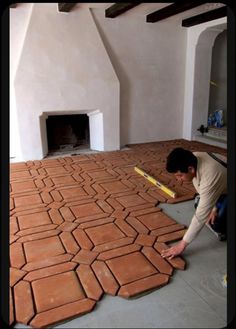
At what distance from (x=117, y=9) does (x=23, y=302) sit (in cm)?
386

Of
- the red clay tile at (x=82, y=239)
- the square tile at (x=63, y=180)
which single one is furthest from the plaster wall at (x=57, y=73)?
the red clay tile at (x=82, y=239)

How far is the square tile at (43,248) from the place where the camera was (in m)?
1.75

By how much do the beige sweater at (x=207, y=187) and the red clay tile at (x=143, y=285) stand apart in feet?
0.87

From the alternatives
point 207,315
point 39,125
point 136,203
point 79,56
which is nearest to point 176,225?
point 136,203

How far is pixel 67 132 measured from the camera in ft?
15.5

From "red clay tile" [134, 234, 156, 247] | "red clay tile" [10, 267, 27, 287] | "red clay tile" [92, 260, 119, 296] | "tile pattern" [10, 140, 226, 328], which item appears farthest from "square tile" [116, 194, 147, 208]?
"red clay tile" [10, 267, 27, 287]

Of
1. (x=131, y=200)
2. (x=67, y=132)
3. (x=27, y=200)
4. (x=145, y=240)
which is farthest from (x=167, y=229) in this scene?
(x=67, y=132)

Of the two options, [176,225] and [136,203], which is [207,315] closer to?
[176,225]

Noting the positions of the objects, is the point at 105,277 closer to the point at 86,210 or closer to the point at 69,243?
the point at 69,243

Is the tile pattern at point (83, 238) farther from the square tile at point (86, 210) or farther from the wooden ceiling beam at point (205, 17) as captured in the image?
the wooden ceiling beam at point (205, 17)

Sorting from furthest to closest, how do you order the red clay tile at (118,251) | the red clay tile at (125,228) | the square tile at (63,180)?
the square tile at (63,180) → the red clay tile at (125,228) → the red clay tile at (118,251)

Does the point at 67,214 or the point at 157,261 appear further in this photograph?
the point at 67,214

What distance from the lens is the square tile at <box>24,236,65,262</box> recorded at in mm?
1750

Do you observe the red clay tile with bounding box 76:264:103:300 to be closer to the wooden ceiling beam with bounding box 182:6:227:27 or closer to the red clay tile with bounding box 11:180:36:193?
the red clay tile with bounding box 11:180:36:193
